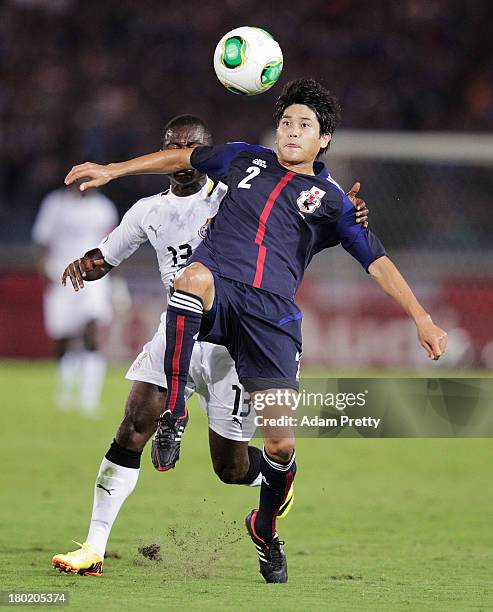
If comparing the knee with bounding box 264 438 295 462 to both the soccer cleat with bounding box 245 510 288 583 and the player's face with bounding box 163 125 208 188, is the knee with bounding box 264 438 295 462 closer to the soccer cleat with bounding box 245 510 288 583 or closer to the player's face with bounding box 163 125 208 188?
the soccer cleat with bounding box 245 510 288 583

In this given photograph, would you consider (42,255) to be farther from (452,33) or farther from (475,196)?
(452,33)

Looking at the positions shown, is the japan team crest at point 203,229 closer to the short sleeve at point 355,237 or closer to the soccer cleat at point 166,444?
the short sleeve at point 355,237

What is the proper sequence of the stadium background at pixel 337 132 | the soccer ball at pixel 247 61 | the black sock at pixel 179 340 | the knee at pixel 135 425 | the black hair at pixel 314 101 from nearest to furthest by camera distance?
1. the black sock at pixel 179 340
2. the black hair at pixel 314 101
3. the knee at pixel 135 425
4. the soccer ball at pixel 247 61
5. the stadium background at pixel 337 132

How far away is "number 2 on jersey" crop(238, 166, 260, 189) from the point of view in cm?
531

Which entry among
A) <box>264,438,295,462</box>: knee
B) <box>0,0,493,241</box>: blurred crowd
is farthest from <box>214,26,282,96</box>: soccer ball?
<box>0,0,493,241</box>: blurred crowd

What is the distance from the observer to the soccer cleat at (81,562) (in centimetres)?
529

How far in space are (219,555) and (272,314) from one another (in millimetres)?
1534

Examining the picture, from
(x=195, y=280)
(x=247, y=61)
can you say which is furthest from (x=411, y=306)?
(x=247, y=61)

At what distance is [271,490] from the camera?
17.6 feet

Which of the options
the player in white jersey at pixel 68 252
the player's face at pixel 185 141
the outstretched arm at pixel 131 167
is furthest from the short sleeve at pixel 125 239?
the player in white jersey at pixel 68 252

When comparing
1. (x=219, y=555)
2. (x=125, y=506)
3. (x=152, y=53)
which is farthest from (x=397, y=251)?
(x=219, y=555)

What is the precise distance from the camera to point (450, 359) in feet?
53.3

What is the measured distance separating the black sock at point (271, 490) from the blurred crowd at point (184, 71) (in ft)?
41.8

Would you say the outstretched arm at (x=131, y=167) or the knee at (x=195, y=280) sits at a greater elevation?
the outstretched arm at (x=131, y=167)
